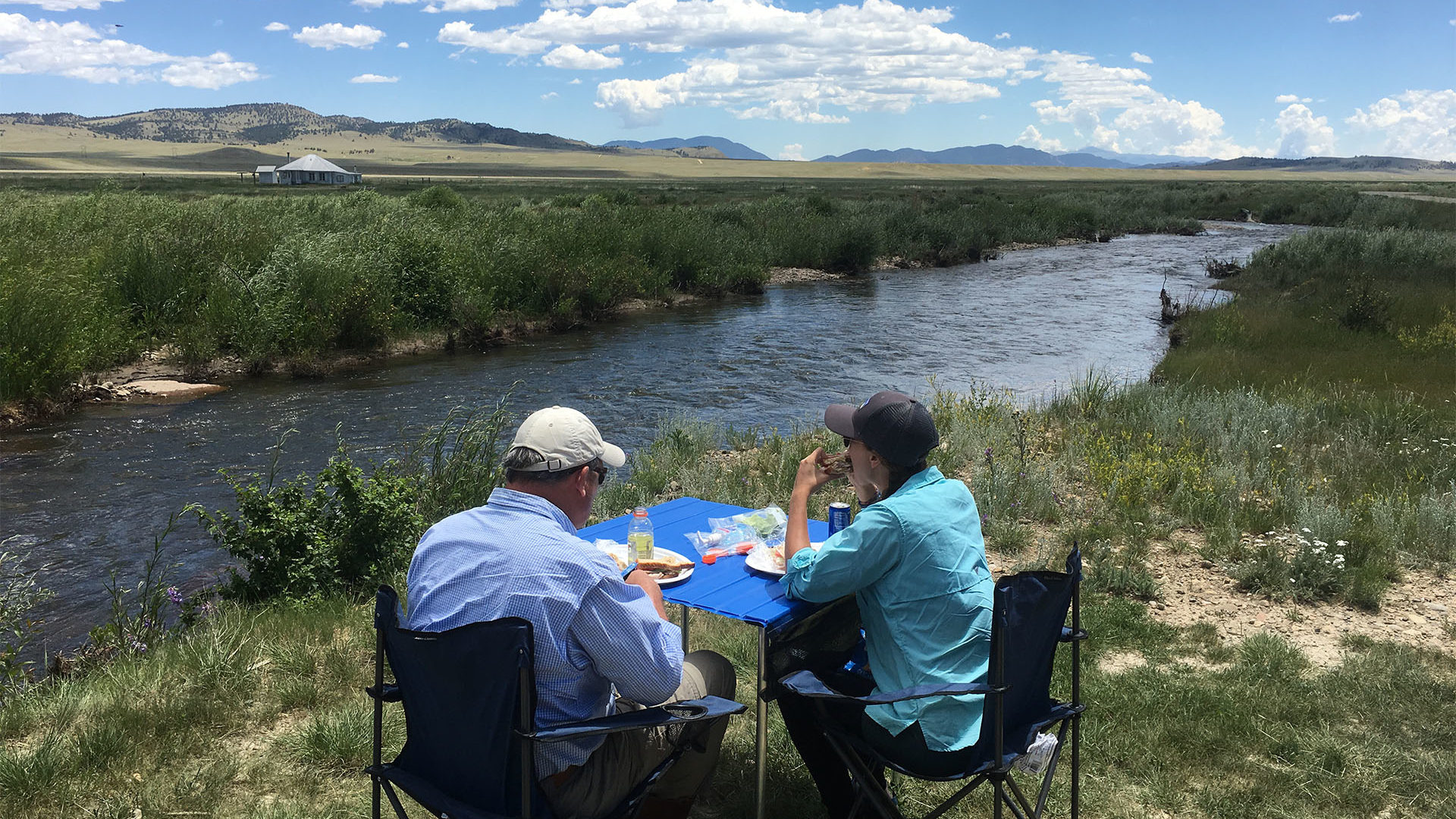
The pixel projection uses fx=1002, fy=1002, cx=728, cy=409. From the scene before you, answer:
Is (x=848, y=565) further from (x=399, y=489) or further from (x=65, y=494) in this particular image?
(x=65, y=494)

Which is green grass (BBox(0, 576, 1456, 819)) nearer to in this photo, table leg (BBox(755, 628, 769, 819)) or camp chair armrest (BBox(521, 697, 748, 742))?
table leg (BBox(755, 628, 769, 819))

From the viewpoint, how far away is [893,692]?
3.00m

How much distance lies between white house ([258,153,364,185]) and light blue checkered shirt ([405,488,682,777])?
94.1 meters

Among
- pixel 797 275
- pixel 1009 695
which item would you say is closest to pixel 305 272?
pixel 1009 695

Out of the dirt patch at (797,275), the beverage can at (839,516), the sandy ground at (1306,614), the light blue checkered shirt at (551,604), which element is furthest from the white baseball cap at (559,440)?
the dirt patch at (797,275)

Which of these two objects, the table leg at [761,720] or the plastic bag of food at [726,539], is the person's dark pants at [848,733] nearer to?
the table leg at [761,720]

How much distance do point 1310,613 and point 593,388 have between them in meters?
11.9

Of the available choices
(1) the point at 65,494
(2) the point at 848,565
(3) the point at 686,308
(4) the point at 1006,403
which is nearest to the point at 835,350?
(3) the point at 686,308

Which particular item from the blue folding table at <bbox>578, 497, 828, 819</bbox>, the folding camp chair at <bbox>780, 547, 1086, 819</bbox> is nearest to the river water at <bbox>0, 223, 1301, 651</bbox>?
the blue folding table at <bbox>578, 497, 828, 819</bbox>

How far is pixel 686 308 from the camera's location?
25750 mm

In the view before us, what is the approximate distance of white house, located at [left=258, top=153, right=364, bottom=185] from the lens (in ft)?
295

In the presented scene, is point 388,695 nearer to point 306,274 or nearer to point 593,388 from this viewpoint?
point 593,388

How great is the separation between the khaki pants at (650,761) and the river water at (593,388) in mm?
5388

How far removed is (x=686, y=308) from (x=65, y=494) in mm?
16902
